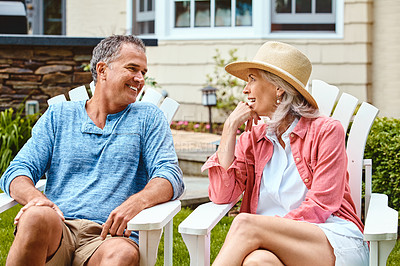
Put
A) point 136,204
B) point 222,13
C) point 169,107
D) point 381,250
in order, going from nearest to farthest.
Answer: point 381,250
point 136,204
point 169,107
point 222,13

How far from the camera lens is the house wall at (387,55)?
24.9 ft

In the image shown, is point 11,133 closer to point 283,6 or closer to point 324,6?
point 283,6

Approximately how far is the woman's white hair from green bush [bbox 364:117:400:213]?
132 centimetres

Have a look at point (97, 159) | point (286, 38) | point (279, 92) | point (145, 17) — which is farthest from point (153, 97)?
point (145, 17)

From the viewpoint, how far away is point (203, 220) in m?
2.69

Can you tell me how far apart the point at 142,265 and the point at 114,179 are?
0.45 m

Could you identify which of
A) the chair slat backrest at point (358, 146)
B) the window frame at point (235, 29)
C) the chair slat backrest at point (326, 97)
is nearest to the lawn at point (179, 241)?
the chair slat backrest at point (358, 146)

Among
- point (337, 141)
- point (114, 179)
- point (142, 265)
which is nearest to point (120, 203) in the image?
point (114, 179)

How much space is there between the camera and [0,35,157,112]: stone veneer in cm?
620

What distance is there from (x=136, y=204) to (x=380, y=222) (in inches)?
38.5

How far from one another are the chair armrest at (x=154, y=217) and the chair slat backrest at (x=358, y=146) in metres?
0.89

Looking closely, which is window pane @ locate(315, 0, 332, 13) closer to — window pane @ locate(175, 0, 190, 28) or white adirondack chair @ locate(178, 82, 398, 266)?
window pane @ locate(175, 0, 190, 28)

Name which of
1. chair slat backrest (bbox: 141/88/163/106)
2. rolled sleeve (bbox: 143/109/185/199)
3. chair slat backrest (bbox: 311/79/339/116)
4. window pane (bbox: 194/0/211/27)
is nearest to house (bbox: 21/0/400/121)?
window pane (bbox: 194/0/211/27)

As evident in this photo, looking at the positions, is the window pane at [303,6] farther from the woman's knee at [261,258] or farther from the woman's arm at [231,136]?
the woman's knee at [261,258]
